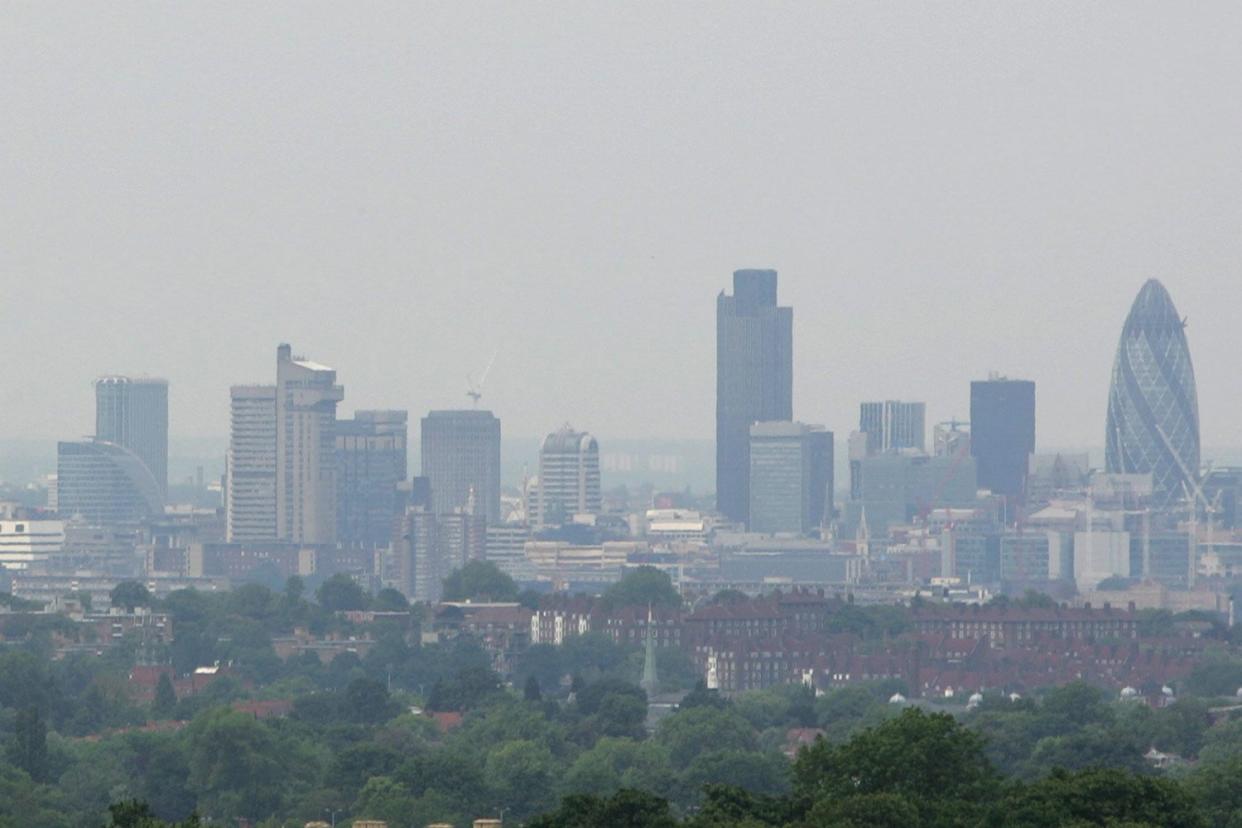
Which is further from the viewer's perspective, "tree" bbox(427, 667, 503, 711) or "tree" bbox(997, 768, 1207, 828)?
"tree" bbox(427, 667, 503, 711)

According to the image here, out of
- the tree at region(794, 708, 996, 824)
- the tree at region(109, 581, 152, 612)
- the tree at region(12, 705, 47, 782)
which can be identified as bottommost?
the tree at region(12, 705, 47, 782)

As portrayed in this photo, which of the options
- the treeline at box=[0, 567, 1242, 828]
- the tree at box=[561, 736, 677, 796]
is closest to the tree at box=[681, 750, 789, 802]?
the treeline at box=[0, 567, 1242, 828]

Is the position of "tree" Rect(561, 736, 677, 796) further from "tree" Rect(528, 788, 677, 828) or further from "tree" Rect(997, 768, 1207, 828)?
"tree" Rect(997, 768, 1207, 828)

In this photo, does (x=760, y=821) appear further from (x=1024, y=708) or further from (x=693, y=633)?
(x=693, y=633)

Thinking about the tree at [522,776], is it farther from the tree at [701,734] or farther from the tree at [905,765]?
the tree at [905,765]

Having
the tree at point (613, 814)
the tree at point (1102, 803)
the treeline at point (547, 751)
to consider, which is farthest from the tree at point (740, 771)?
the tree at point (1102, 803)

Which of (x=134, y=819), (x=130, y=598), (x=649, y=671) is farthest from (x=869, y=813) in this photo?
(x=130, y=598)

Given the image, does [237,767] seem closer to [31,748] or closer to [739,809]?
[31,748]

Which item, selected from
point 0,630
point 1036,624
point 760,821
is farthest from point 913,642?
point 760,821
